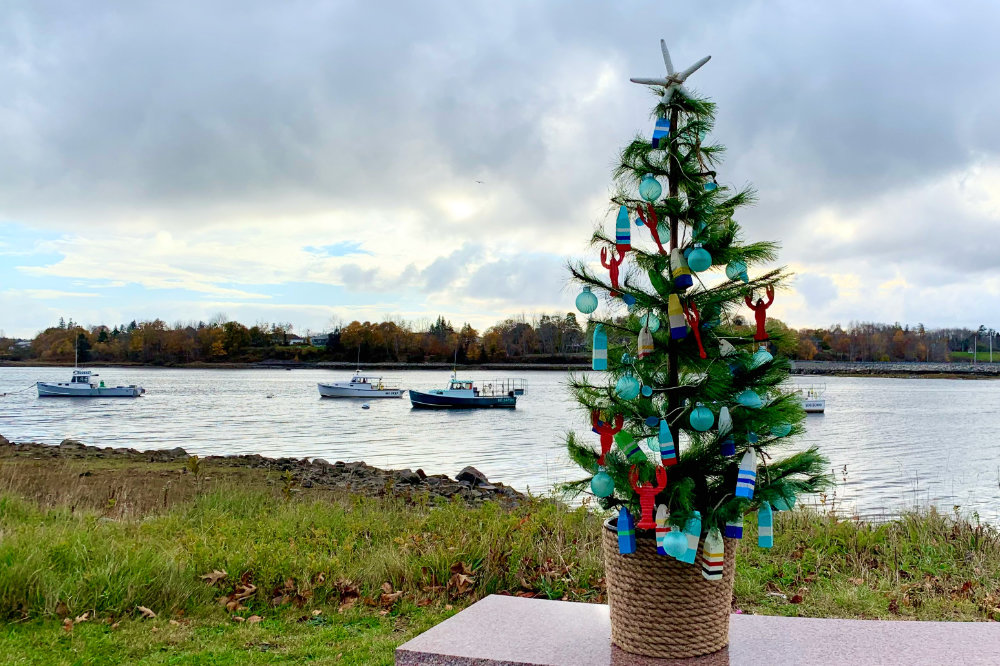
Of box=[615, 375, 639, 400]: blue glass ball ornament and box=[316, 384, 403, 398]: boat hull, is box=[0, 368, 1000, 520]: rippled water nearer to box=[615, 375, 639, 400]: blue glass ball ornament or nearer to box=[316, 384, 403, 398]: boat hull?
box=[316, 384, 403, 398]: boat hull

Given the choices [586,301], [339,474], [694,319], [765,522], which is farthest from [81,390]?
[765,522]

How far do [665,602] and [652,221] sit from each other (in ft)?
5.93

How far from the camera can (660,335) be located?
12.1 ft

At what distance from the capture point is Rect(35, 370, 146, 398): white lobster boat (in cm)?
5894

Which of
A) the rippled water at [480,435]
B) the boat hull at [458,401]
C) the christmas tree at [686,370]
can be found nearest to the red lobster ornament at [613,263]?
the christmas tree at [686,370]

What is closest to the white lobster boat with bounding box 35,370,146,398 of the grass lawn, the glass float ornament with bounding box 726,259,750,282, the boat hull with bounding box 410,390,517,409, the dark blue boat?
the boat hull with bounding box 410,390,517,409

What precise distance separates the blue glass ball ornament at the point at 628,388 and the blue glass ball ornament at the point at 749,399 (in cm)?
48

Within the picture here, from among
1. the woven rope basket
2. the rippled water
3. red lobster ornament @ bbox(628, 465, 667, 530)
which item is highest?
red lobster ornament @ bbox(628, 465, 667, 530)

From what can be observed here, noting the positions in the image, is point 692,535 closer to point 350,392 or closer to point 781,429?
point 781,429

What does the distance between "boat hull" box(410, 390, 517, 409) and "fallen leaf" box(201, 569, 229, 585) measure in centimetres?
4802

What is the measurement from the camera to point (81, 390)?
58844 millimetres

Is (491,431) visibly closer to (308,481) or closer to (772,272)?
(308,481)

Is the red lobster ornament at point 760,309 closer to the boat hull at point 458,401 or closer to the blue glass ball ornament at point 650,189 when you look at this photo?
the blue glass ball ornament at point 650,189

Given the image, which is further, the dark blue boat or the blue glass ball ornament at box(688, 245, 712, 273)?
the dark blue boat
